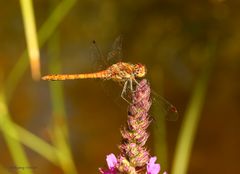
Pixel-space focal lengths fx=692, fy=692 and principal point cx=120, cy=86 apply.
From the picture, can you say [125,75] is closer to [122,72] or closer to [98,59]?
[122,72]

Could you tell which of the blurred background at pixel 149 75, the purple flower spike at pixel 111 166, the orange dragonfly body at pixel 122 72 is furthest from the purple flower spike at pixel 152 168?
the blurred background at pixel 149 75

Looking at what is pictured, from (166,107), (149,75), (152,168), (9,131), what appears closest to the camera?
(152,168)

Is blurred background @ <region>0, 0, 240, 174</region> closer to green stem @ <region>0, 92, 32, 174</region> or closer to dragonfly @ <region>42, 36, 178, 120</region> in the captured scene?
green stem @ <region>0, 92, 32, 174</region>

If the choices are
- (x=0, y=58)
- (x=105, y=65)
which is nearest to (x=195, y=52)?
(x=0, y=58)

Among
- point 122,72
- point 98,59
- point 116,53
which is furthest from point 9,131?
point 122,72

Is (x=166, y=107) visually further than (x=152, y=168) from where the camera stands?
Yes

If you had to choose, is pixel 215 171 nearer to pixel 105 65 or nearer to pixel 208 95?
pixel 208 95

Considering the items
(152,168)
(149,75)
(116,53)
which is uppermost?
(149,75)

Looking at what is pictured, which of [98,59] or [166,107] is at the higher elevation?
[98,59]

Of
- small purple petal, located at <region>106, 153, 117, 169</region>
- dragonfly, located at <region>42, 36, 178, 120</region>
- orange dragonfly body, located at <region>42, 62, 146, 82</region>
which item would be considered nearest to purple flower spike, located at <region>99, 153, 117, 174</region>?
small purple petal, located at <region>106, 153, 117, 169</region>
